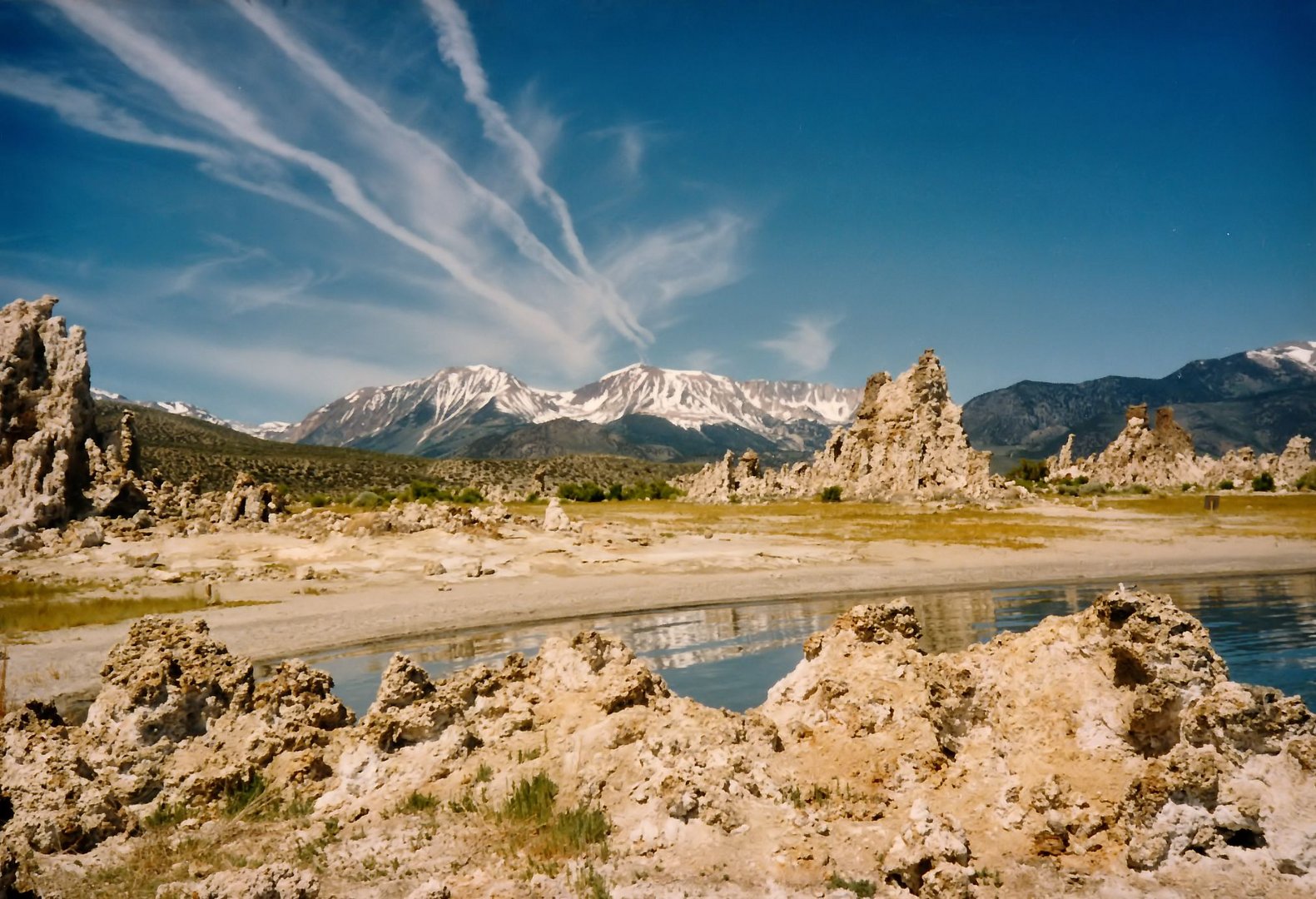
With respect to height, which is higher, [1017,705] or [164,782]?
[1017,705]

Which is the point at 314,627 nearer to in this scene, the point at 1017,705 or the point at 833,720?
the point at 833,720

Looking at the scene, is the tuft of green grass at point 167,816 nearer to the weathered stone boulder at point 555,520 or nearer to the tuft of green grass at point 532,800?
the tuft of green grass at point 532,800

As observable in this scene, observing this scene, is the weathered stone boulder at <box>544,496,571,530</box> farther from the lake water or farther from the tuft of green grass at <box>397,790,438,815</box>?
the tuft of green grass at <box>397,790,438,815</box>

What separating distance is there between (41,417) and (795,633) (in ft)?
122

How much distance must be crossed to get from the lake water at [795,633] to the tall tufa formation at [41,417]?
988 inches

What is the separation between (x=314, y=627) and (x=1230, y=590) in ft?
91.0

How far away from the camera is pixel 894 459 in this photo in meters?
83.1

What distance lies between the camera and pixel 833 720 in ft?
28.3

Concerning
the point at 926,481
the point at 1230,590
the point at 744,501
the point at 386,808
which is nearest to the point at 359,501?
the point at 744,501

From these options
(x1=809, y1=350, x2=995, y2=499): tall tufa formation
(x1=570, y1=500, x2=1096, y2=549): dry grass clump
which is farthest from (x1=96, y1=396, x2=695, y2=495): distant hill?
(x1=809, y1=350, x2=995, y2=499): tall tufa formation

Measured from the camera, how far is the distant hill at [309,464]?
10006 cm

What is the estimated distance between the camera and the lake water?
15266mm

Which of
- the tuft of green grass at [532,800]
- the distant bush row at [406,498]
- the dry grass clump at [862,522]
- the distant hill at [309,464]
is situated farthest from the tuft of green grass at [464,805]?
the distant hill at [309,464]

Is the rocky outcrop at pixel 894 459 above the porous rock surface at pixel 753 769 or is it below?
above
